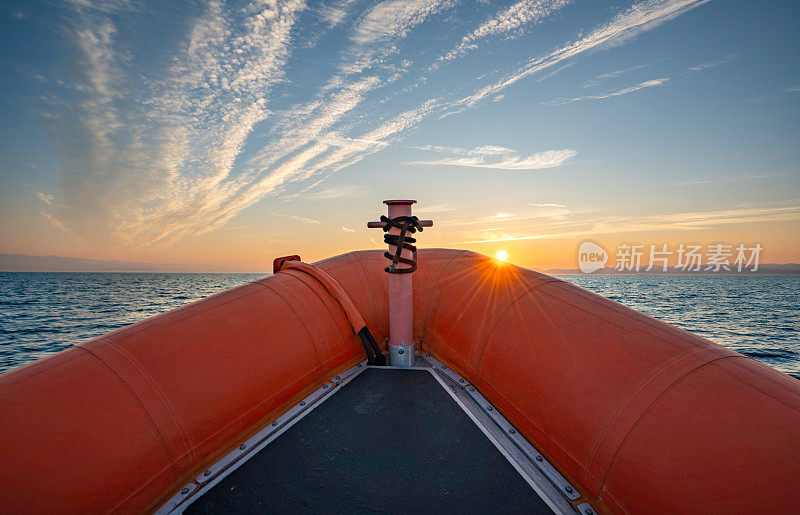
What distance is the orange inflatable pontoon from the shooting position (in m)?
1.98

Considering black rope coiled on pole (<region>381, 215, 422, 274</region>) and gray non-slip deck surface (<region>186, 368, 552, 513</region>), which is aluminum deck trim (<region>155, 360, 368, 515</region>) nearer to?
gray non-slip deck surface (<region>186, 368, 552, 513</region>)

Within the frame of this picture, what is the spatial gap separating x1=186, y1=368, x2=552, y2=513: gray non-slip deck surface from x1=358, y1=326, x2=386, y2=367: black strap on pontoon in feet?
3.37

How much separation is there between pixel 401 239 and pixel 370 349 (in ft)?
5.69

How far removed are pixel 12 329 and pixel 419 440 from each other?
29.9 meters

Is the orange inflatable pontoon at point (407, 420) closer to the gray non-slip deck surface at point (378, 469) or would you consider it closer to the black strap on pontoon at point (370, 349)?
the gray non-slip deck surface at point (378, 469)

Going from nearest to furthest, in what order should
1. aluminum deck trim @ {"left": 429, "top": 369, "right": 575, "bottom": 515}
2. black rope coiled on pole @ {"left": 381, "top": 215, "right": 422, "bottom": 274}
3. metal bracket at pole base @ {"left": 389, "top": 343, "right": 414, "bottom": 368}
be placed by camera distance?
aluminum deck trim @ {"left": 429, "top": 369, "right": 575, "bottom": 515}, black rope coiled on pole @ {"left": 381, "top": 215, "right": 422, "bottom": 274}, metal bracket at pole base @ {"left": 389, "top": 343, "right": 414, "bottom": 368}

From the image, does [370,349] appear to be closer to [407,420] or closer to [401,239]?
[407,420]

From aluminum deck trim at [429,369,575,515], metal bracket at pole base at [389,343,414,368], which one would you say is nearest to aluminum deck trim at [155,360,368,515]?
metal bracket at pole base at [389,343,414,368]

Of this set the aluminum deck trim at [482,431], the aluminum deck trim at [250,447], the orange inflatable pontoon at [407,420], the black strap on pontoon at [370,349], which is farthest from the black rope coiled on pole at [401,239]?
the aluminum deck trim at [250,447]

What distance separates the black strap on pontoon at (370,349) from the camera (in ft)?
15.6

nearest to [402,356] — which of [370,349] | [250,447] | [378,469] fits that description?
[370,349]

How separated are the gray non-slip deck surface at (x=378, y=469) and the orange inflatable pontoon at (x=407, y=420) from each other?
16 millimetres

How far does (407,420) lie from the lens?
11.2ft

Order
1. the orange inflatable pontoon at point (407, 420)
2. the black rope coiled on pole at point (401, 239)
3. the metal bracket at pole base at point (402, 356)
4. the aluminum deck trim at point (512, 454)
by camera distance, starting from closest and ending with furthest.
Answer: the orange inflatable pontoon at point (407, 420), the aluminum deck trim at point (512, 454), the black rope coiled on pole at point (401, 239), the metal bracket at pole base at point (402, 356)
